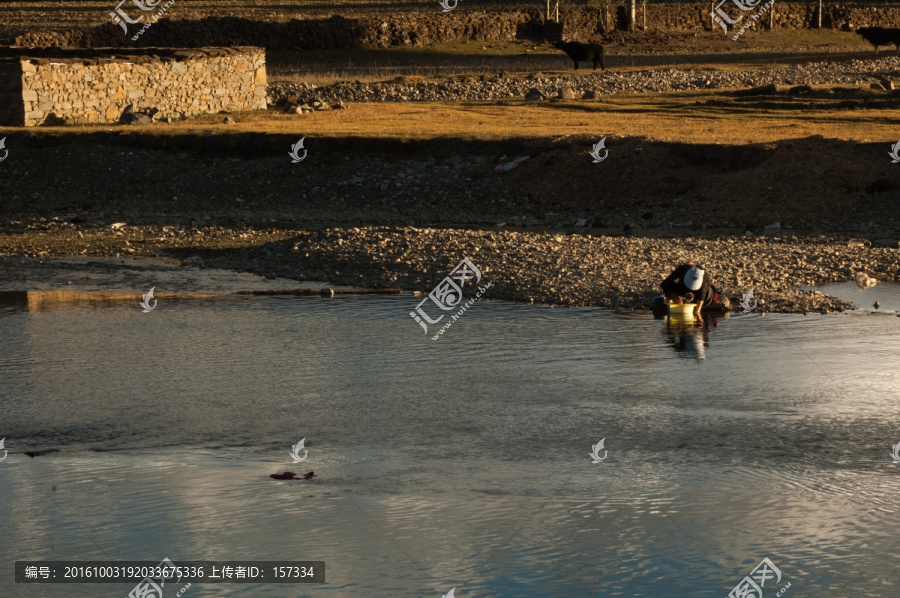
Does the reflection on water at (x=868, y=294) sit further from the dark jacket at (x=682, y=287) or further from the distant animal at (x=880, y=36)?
the distant animal at (x=880, y=36)

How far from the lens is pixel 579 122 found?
98.2 feet

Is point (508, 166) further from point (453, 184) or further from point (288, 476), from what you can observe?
point (288, 476)

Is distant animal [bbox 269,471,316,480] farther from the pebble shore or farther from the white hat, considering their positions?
the pebble shore

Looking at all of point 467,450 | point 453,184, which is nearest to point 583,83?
point 453,184

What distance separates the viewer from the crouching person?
13.9 meters

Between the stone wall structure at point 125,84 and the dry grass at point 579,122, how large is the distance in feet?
3.18

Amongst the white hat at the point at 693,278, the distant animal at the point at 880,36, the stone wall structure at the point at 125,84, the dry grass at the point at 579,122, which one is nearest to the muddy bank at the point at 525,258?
the white hat at the point at 693,278

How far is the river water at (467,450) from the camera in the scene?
288 inches

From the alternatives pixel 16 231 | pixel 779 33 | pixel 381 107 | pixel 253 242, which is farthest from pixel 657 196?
pixel 779 33

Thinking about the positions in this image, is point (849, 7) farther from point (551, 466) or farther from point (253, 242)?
point (551, 466)

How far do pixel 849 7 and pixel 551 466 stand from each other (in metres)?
81.2

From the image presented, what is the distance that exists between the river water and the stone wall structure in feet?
53.3

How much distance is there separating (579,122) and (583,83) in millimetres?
12960

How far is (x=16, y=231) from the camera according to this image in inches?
856
